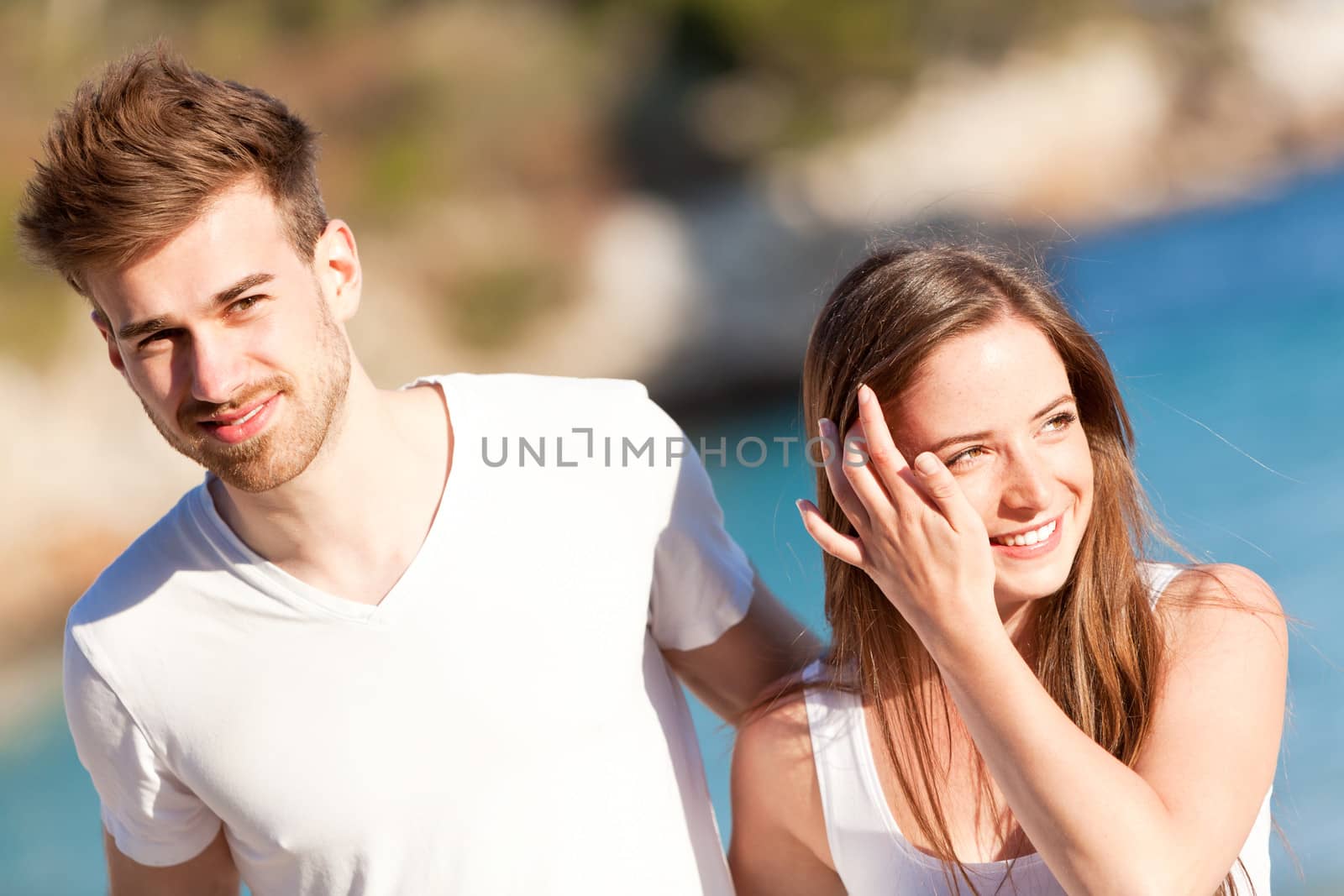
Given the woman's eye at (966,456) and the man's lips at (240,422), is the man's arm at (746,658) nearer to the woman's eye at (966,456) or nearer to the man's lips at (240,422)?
the woman's eye at (966,456)

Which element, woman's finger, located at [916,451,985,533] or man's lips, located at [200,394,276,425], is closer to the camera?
woman's finger, located at [916,451,985,533]

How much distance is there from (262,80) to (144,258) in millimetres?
9159

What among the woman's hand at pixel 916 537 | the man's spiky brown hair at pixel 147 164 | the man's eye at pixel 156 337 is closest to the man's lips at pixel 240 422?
the man's eye at pixel 156 337

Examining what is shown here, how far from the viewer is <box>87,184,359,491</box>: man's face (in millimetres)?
1609

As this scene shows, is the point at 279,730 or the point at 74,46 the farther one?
the point at 74,46

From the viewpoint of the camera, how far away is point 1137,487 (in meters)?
1.89

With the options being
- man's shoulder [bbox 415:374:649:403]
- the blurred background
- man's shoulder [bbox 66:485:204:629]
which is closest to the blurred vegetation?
the blurred background

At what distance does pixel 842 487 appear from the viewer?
1.65 m

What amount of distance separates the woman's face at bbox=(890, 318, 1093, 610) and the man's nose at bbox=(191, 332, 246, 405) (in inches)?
33.5

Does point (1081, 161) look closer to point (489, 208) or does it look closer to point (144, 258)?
point (489, 208)

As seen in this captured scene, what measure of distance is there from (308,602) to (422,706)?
211 millimetres

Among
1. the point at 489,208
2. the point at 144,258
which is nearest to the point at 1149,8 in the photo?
the point at 489,208

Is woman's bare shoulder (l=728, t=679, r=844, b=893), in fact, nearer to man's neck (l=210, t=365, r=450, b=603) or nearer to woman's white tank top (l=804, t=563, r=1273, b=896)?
woman's white tank top (l=804, t=563, r=1273, b=896)

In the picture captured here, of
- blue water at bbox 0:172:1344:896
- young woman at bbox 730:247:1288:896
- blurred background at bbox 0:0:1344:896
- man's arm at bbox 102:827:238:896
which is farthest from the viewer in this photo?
blurred background at bbox 0:0:1344:896
